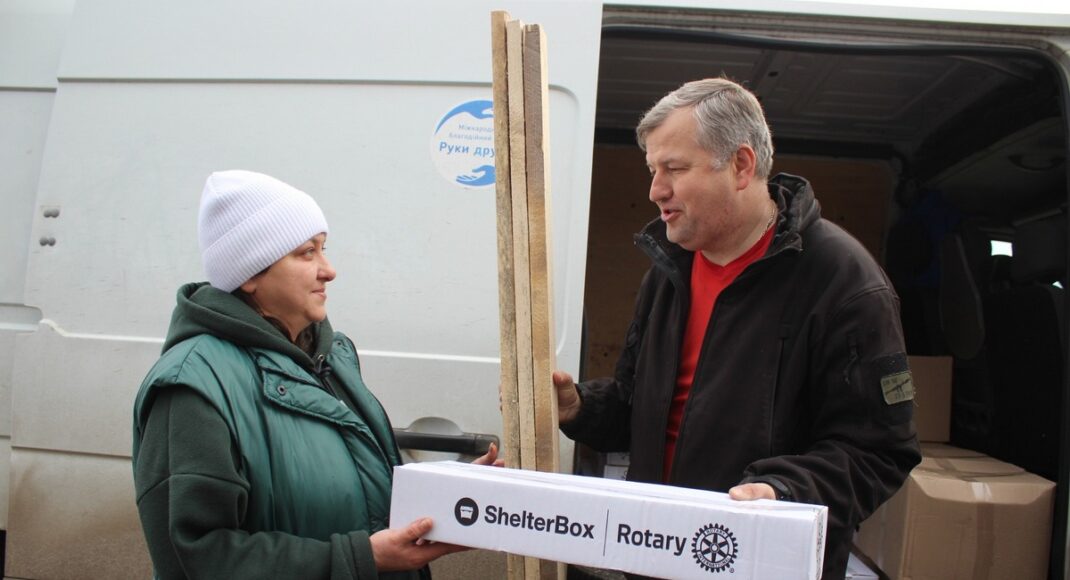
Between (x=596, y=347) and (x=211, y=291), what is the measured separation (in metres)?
2.86

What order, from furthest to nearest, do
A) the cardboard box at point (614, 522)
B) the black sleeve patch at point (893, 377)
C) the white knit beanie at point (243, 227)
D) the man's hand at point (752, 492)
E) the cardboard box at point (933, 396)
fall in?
the cardboard box at point (933, 396), the black sleeve patch at point (893, 377), the white knit beanie at point (243, 227), the man's hand at point (752, 492), the cardboard box at point (614, 522)

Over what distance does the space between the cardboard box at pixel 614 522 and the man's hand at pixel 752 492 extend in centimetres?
4

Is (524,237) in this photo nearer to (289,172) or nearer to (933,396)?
(289,172)

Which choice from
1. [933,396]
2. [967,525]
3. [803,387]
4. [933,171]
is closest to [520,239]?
[803,387]

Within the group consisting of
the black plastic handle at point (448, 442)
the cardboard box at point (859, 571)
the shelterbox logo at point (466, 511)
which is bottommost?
the cardboard box at point (859, 571)

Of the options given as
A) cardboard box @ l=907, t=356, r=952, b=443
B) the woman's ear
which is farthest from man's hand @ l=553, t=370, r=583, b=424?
cardboard box @ l=907, t=356, r=952, b=443

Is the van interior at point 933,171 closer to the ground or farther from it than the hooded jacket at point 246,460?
farther from it

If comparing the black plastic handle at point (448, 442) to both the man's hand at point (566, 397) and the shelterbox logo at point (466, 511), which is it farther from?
the shelterbox logo at point (466, 511)

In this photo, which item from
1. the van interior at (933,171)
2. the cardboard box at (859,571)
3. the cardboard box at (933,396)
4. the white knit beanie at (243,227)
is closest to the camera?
the white knit beanie at (243,227)

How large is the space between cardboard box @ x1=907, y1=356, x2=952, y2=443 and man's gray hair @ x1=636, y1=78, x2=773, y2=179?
206cm

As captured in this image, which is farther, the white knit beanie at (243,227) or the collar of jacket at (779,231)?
the collar of jacket at (779,231)

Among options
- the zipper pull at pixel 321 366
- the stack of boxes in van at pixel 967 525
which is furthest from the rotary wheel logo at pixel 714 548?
the stack of boxes in van at pixel 967 525

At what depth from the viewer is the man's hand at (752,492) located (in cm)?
117

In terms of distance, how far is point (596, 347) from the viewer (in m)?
4.00
